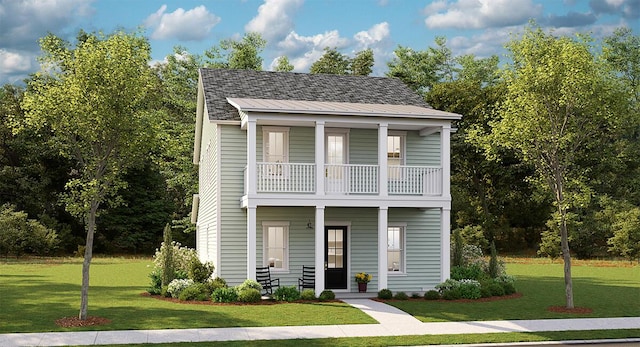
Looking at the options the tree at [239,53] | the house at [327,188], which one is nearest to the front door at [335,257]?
the house at [327,188]

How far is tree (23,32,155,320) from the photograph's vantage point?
16.8m

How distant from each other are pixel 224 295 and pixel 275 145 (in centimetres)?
597

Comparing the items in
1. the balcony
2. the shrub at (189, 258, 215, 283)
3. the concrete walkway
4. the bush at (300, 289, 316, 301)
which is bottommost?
the concrete walkway

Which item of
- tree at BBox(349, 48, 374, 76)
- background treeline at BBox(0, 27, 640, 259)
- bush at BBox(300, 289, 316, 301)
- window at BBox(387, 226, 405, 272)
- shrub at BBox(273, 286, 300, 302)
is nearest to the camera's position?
bush at BBox(300, 289, 316, 301)

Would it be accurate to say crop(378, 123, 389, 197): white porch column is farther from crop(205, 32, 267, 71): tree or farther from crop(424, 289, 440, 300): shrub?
crop(205, 32, 267, 71): tree

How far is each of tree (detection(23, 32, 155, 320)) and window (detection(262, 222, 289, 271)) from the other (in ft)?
23.9

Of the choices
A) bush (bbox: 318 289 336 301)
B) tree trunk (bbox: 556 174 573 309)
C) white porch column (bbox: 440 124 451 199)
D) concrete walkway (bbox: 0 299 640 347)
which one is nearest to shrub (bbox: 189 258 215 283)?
bush (bbox: 318 289 336 301)

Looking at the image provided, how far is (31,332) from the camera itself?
15.4 metres

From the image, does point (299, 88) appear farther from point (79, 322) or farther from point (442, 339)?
point (442, 339)

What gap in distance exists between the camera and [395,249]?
24875 mm

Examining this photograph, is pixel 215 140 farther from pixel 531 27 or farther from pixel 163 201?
pixel 163 201

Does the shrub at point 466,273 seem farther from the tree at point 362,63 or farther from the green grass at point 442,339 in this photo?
the tree at point 362,63

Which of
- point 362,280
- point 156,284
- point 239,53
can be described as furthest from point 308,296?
point 239,53

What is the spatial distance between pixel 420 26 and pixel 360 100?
35.8 meters
